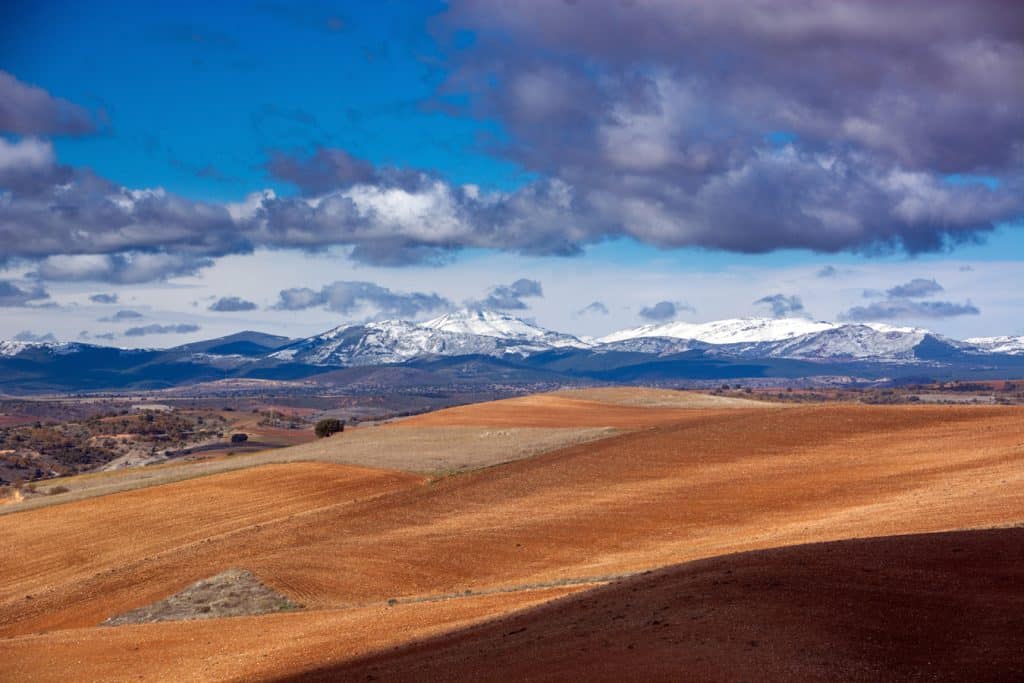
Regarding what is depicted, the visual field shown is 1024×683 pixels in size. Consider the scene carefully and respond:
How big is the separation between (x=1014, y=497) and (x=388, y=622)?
22.2 metres

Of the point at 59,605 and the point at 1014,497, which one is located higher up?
the point at 1014,497

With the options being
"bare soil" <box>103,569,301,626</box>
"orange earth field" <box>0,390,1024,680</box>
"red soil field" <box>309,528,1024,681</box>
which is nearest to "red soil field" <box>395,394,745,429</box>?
"orange earth field" <box>0,390,1024,680</box>

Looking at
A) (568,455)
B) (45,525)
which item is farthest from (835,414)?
(45,525)

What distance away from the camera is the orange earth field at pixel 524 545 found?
77.7 ft

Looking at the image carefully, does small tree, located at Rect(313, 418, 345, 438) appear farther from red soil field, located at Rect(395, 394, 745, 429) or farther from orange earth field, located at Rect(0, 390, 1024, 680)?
orange earth field, located at Rect(0, 390, 1024, 680)

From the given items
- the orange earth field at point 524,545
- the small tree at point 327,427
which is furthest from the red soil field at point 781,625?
the small tree at point 327,427

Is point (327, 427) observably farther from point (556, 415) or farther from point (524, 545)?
point (524, 545)

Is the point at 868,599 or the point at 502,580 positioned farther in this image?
the point at 502,580

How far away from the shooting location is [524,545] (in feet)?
147

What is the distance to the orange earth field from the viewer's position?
2367cm

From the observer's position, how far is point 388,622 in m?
31.9

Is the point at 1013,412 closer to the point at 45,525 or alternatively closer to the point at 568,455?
the point at 568,455

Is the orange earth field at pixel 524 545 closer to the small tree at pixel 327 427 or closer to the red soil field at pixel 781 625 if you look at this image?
the red soil field at pixel 781 625

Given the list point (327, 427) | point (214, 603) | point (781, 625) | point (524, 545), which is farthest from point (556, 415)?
point (781, 625)
